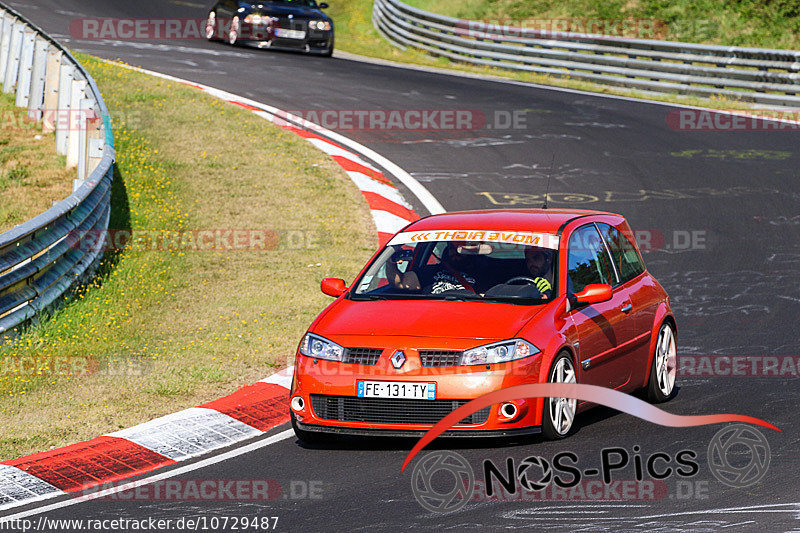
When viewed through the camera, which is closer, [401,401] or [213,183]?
[401,401]

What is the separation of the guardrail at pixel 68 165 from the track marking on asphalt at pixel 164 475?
3.18m

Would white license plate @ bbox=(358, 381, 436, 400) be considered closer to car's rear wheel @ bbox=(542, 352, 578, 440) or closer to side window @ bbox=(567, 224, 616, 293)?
car's rear wheel @ bbox=(542, 352, 578, 440)

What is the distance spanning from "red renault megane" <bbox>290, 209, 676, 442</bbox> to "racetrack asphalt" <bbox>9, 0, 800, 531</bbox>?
27 cm

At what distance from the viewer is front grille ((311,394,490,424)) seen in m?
7.52

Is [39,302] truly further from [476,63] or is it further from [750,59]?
[476,63]

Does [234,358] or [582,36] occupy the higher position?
[582,36]

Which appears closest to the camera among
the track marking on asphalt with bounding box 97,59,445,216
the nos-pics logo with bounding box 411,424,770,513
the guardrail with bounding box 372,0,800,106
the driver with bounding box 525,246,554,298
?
the nos-pics logo with bounding box 411,424,770,513

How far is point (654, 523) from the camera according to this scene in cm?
610

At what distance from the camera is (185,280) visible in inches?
507

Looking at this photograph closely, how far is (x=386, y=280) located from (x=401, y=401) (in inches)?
55.5

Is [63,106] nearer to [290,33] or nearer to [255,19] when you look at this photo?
[290,33]

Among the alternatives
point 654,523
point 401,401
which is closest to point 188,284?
point 401,401
